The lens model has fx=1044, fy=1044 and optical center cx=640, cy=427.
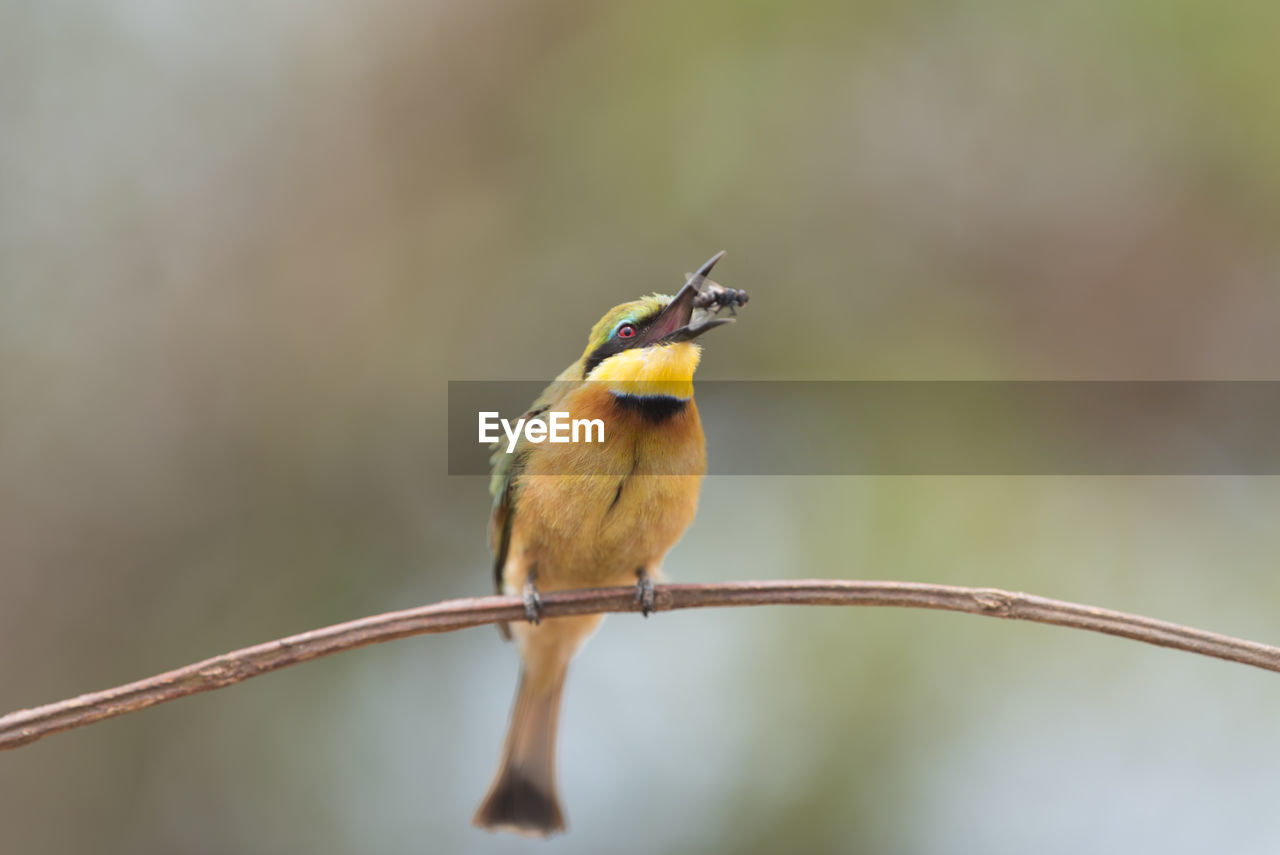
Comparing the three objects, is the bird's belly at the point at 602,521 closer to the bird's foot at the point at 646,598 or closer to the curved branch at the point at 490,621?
the bird's foot at the point at 646,598

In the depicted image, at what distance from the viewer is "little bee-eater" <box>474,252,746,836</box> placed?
1618 mm

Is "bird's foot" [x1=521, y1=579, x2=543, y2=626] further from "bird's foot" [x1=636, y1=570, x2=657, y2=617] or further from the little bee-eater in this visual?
"bird's foot" [x1=636, y1=570, x2=657, y2=617]

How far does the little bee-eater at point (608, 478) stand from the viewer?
162 cm

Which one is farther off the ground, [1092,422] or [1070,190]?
[1070,190]

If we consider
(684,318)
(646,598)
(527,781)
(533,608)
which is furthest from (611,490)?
(527,781)

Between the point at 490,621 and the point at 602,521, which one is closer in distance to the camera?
the point at 490,621

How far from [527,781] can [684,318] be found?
4.33ft

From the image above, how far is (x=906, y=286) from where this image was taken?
10.3 feet

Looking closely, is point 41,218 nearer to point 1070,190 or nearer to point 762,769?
point 762,769

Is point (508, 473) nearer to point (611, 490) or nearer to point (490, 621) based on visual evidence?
point (611, 490)

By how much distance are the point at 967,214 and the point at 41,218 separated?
272cm

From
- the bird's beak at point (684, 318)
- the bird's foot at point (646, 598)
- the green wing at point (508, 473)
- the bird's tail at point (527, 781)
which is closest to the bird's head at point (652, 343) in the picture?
the bird's beak at point (684, 318)

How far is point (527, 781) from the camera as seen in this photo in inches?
93.5

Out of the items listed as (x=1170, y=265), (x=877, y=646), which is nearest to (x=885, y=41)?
(x=1170, y=265)
